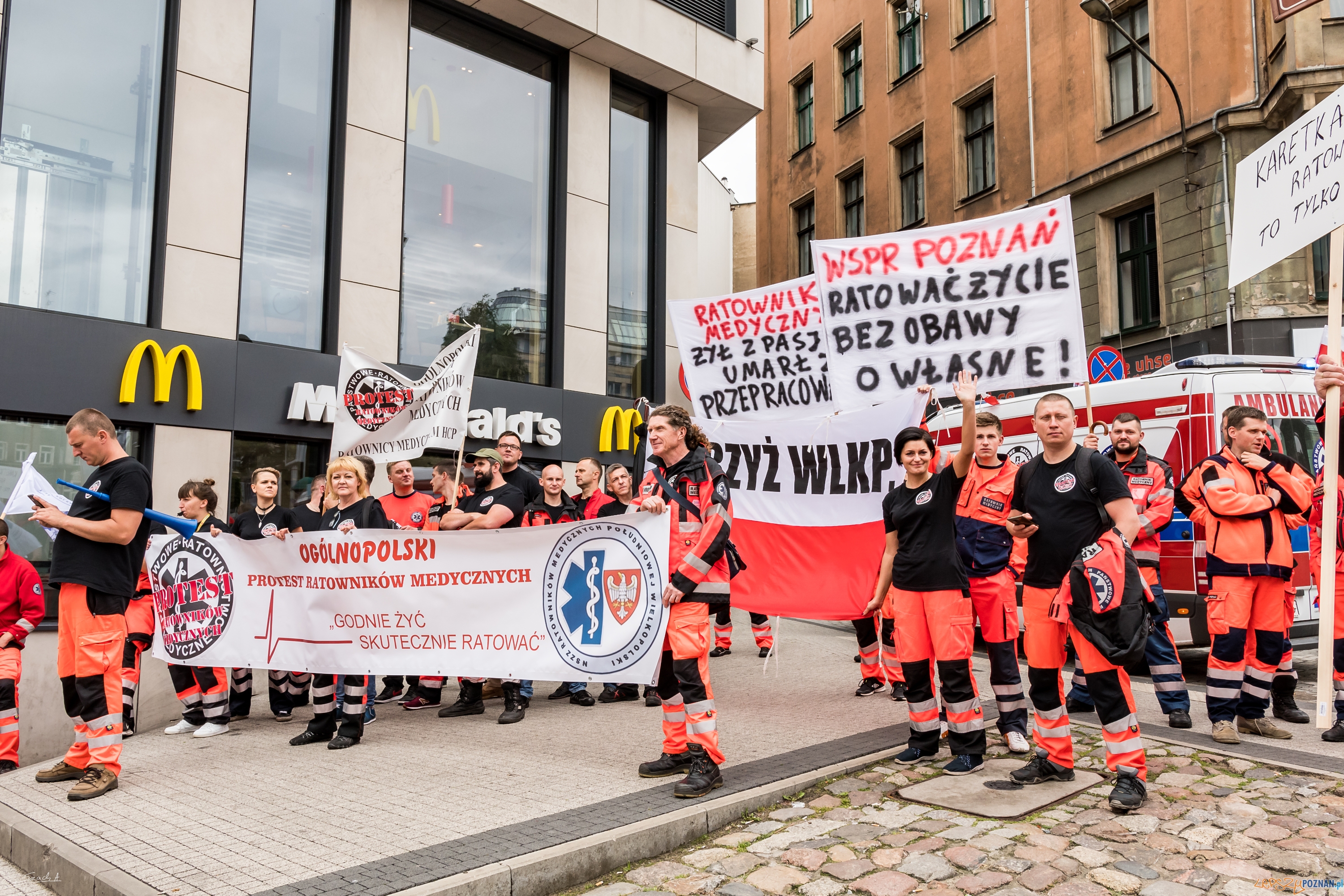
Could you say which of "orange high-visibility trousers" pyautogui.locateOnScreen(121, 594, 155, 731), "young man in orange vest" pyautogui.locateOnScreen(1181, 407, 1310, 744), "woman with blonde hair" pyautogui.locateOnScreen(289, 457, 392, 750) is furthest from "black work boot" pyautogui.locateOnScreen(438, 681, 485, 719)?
"young man in orange vest" pyautogui.locateOnScreen(1181, 407, 1310, 744)

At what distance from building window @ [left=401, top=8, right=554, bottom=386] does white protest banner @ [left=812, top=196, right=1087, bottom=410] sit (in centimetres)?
718

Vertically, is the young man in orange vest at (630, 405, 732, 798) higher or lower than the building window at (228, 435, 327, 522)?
lower

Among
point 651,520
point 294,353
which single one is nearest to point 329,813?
point 651,520

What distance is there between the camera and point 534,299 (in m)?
14.0

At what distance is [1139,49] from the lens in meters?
16.3

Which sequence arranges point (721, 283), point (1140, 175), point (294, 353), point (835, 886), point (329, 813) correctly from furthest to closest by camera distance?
point (721, 283) → point (1140, 175) → point (294, 353) → point (329, 813) → point (835, 886)

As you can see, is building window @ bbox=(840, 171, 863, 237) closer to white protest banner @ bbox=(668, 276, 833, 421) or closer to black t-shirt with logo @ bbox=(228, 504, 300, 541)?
white protest banner @ bbox=(668, 276, 833, 421)

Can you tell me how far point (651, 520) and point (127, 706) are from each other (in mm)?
5445

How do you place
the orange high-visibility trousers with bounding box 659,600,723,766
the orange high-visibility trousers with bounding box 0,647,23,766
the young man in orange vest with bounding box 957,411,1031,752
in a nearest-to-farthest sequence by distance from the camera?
the orange high-visibility trousers with bounding box 659,600,723,766 < the young man in orange vest with bounding box 957,411,1031,752 < the orange high-visibility trousers with bounding box 0,647,23,766

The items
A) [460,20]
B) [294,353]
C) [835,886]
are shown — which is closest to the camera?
[835,886]

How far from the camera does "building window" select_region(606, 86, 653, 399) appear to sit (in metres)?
14.9

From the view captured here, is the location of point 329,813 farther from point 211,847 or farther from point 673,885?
point 673,885

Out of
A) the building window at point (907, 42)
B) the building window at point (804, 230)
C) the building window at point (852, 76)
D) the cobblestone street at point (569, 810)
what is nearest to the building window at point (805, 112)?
the building window at point (852, 76)

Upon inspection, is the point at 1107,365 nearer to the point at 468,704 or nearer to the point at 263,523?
the point at 468,704
